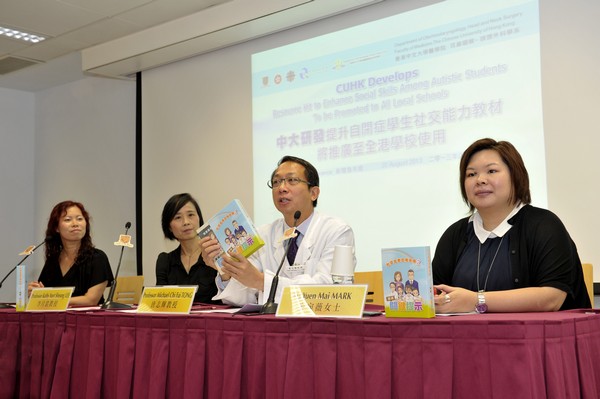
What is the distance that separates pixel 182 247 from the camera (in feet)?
11.1

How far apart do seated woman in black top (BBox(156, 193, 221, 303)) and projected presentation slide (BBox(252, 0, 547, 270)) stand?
3.88ft

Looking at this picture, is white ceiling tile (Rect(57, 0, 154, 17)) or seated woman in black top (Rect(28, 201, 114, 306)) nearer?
seated woman in black top (Rect(28, 201, 114, 306))

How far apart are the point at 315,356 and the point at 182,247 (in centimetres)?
188

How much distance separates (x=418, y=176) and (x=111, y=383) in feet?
7.70

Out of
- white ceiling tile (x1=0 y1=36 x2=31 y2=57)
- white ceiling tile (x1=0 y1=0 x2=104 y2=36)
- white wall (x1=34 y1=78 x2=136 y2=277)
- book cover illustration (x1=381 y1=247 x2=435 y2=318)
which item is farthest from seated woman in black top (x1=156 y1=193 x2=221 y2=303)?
white ceiling tile (x1=0 y1=36 x2=31 y2=57)

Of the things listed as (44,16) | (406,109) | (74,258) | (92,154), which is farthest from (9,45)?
(406,109)

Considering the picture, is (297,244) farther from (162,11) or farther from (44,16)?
(44,16)

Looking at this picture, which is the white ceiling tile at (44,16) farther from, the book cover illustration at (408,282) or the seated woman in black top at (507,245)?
the book cover illustration at (408,282)

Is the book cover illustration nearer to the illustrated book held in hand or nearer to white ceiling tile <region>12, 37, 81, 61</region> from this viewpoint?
the illustrated book held in hand

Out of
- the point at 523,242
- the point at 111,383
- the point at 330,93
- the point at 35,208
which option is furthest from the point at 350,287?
the point at 35,208

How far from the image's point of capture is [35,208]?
21.9 feet

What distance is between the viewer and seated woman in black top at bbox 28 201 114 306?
3.44 metres

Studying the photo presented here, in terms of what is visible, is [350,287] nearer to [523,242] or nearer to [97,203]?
[523,242]

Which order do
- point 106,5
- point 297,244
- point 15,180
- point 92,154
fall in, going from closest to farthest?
point 297,244, point 106,5, point 92,154, point 15,180
